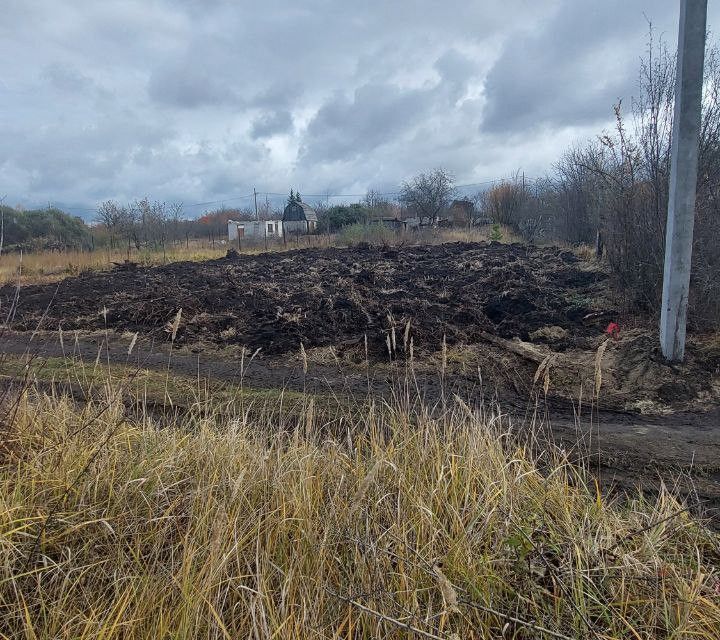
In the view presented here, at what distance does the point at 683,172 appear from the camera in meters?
5.96

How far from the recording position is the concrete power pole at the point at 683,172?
575 centimetres

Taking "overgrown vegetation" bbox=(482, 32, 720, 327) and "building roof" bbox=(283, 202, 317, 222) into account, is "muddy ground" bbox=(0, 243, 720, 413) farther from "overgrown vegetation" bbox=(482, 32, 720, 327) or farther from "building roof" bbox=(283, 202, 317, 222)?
"building roof" bbox=(283, 202, 317, 222)

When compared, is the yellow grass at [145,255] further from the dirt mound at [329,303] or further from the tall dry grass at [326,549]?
the tall dry grass at [326,549]

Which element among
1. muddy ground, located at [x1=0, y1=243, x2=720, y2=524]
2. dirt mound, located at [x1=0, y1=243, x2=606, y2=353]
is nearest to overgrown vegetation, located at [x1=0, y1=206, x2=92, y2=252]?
dirt mound, located at [x1=0, y1=243, x2=606, y2=353]

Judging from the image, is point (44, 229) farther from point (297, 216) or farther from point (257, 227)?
point (297, 216)

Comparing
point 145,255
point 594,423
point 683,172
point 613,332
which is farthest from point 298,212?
point 594,423

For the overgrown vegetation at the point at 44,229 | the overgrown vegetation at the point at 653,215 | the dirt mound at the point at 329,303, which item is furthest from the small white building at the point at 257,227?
the overgrown vegetation at the point at 653,215

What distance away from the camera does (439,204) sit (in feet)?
141

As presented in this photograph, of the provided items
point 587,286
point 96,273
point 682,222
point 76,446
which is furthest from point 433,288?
point 96,273

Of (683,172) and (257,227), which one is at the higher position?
(257,227)

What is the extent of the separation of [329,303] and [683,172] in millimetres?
6885

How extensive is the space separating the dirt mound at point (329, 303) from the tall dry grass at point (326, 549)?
326cm

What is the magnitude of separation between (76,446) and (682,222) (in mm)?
6755

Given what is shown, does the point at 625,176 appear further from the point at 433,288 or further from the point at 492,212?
the point at 492,212
